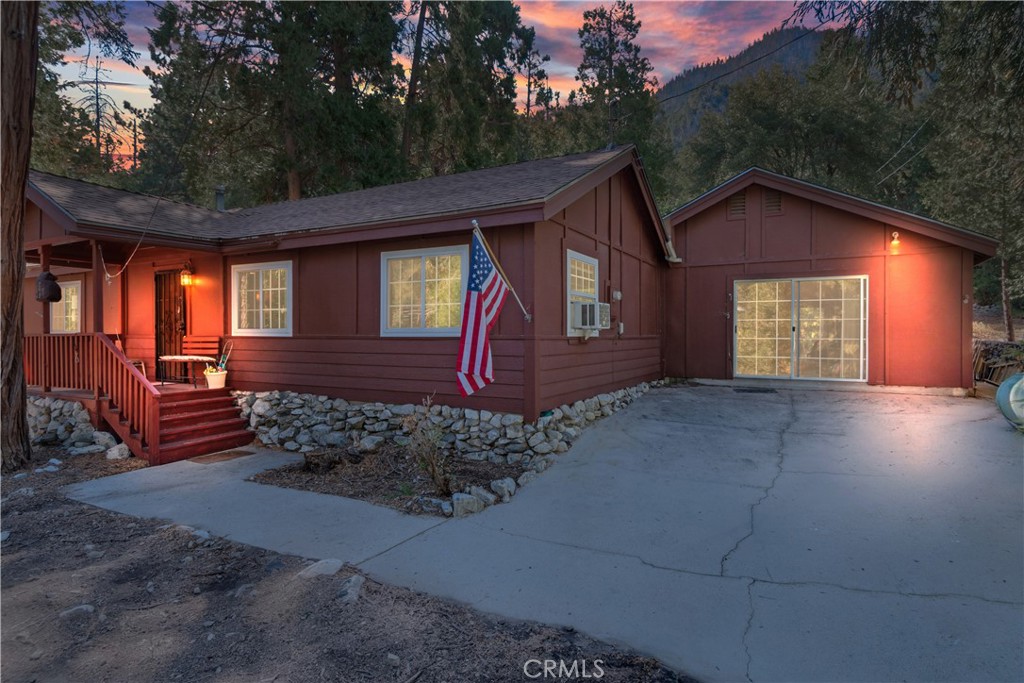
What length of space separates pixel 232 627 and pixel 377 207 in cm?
674

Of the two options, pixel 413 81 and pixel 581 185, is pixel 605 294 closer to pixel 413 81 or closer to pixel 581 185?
pixel 581 185

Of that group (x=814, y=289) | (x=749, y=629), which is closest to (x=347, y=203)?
(x=749, y=629)

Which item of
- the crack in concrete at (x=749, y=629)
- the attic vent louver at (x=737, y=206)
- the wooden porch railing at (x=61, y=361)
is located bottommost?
the crack in concrete at (x=749, y=629)

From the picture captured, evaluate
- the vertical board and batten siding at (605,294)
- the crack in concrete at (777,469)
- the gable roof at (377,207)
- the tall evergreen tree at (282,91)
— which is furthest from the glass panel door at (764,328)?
the tall evergreen tree at (282,91)

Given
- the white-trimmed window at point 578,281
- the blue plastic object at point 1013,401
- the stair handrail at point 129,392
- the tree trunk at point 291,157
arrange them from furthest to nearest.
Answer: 1. the tree trunk at point 291,157
2. the white-trimmed window at point 578,281
3. the stair handrail at point 129,392
4. the blue plastic object at point 1013,401

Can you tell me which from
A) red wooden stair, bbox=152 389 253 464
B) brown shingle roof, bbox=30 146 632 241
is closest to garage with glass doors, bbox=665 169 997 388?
brown shingle roof, bbox=30 146 632 241

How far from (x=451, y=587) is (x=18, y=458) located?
22.4ft

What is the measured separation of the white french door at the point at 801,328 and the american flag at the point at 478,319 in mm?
7304

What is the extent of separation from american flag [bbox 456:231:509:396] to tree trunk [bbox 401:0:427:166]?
546 inches

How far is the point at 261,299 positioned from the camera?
9.31 metres

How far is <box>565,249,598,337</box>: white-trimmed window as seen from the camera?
25.0ft

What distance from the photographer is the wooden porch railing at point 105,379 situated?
7.18 metres

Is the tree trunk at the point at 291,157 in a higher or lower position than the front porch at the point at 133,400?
higher

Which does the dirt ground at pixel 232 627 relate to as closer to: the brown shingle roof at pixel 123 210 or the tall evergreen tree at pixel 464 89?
the brown shingle roof at pixel 123 210
